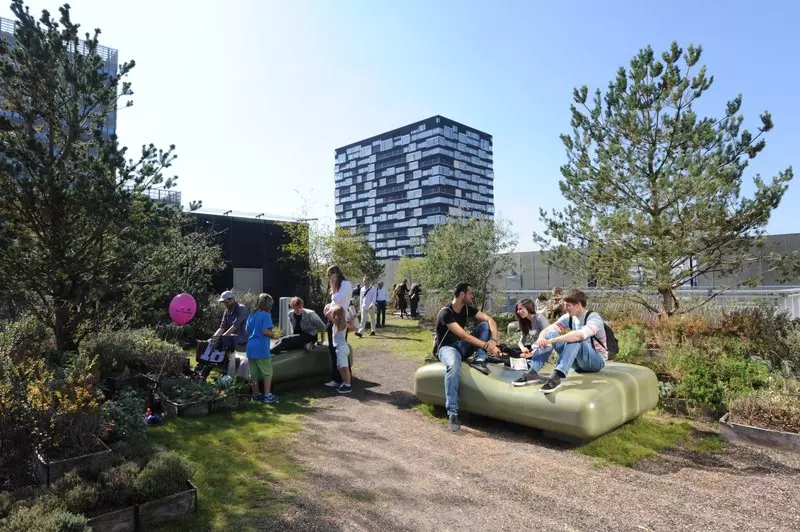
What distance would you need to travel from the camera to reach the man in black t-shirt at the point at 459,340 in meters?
5.77

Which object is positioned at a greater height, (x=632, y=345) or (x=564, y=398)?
(x=632, y=345)

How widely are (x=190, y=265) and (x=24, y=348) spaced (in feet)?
22.9

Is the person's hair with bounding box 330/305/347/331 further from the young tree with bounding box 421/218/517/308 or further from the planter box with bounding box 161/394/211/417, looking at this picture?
the young tree with bounding box 421/218/517/308

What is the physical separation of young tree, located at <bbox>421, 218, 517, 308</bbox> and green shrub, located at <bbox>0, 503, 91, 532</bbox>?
14494 mm

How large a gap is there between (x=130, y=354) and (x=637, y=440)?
671 cm

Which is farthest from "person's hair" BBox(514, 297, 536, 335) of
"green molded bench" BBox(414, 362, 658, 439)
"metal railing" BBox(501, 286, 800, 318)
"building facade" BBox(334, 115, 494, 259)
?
"building facade" BBox(334, 115, 494, 259)

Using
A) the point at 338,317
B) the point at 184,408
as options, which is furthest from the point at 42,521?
the point at 338,317

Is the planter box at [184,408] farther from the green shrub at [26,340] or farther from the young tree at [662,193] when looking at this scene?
the young tree at [662,193]

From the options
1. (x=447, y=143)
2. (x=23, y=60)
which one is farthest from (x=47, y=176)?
(x=447, y=143)

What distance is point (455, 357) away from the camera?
5.85 metres

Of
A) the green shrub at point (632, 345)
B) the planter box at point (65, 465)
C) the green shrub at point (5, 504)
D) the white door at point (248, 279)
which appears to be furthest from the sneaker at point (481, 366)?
the white door at point (248, 279)

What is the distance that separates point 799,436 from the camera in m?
4.71

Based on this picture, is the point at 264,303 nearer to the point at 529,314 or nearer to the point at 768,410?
the point at 529,314

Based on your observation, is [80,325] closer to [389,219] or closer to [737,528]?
[737,528]
